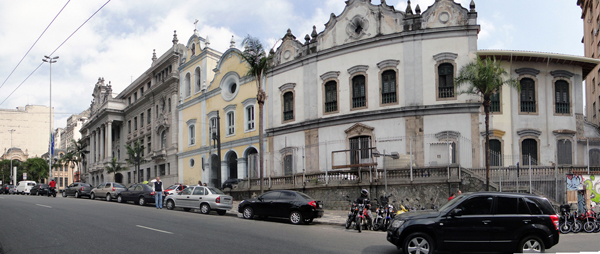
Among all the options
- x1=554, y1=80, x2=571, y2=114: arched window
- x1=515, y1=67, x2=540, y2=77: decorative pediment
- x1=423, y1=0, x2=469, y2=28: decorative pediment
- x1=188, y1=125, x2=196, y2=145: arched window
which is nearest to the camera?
x1=423, y1=0, x2=469, y2=28: decorative pediment

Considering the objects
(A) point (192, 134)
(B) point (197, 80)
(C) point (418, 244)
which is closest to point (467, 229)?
(C) point (418, 244)

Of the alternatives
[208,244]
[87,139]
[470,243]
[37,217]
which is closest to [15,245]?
[208,244]

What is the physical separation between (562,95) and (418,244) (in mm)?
20393

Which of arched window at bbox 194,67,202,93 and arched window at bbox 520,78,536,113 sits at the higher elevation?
arched window at bbox 194,67,202,93

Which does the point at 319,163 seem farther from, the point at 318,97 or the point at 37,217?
the point at 37,217

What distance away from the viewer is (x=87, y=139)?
2995 inches

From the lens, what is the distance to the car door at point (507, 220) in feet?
31.9

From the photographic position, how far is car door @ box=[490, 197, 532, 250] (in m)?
9.73

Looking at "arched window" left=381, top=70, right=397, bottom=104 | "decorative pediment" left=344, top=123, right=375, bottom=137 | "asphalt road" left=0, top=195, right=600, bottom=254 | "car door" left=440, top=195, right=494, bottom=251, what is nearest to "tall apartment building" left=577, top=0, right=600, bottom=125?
"arched window" left=381, top=70, right=397, bottom=104

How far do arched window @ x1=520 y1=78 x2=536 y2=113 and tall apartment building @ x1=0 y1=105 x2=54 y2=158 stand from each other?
11520 cm

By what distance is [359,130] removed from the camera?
26.7 m

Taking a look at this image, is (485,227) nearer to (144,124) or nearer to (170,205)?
(170,205)

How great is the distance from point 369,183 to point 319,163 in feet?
23.1

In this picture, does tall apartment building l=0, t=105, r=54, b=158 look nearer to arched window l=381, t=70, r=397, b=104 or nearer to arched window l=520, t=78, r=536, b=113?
arched window l=381, t=70, r=397, b=104
